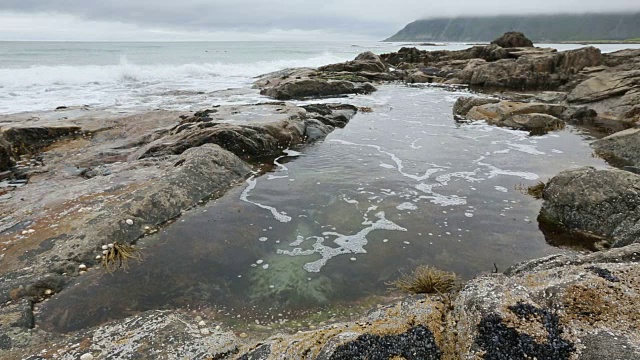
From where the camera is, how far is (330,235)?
8117 mm

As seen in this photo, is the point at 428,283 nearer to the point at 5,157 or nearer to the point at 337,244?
the point at 337,244

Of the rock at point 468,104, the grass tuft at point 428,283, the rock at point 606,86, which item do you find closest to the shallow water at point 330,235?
the grass tuft at point 428,283

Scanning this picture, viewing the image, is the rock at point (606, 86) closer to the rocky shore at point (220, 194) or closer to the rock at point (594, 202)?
the rocky shore at point (220, 194)

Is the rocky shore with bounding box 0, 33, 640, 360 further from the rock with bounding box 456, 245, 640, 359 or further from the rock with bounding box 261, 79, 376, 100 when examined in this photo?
the rock with bounding box 261, 79, 376, 100

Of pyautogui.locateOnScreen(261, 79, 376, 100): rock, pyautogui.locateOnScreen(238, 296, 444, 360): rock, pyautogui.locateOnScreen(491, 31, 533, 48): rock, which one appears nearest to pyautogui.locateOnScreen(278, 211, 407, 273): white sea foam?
pyautogui.locateOnScreen(238, 296, 444, 360): rock

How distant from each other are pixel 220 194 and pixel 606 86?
82.5 feet

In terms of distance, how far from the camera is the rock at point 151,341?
4547 millimetres

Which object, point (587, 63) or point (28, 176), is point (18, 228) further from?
point (587, 63)

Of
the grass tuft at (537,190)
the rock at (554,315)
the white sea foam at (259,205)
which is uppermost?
the rock at (554,315)

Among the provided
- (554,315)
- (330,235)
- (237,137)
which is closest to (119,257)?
(330,235)

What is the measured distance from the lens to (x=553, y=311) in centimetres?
321

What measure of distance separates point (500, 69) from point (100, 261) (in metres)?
39.7

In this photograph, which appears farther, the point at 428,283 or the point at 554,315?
the point at 428,283

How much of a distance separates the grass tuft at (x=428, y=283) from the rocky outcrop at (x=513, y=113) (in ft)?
48.5
